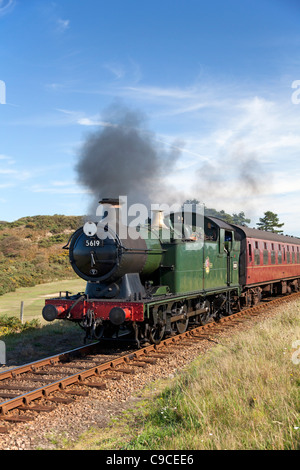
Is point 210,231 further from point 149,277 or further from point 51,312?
point 51,312

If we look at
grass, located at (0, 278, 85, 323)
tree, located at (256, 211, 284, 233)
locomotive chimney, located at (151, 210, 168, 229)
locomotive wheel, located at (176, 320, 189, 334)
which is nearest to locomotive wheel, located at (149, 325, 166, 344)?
locomotive wheel, located at (176, 320, 189, 334)

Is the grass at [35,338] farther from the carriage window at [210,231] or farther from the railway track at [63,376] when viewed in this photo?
the carriage window at [210,231]

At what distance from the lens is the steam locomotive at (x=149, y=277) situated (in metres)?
8.30

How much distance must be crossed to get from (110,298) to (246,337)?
3.10 m

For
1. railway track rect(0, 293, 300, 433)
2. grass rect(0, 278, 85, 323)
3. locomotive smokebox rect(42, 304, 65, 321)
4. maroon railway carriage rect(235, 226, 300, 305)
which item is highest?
maroon railway carriage rect(235, 226, 300, 305)

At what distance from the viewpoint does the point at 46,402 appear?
619cm

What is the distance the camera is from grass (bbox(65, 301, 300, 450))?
4.27m

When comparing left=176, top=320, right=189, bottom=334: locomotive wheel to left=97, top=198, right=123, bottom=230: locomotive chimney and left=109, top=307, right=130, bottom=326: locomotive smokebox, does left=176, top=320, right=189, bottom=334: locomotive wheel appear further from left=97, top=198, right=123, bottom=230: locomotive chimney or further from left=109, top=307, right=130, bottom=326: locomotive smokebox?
left=97, top=198, right=123, bottom=230: locomotive chimney

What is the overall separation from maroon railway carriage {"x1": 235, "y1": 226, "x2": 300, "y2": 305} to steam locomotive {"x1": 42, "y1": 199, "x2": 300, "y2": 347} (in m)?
2.11

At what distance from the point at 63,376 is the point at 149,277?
3.31 metres

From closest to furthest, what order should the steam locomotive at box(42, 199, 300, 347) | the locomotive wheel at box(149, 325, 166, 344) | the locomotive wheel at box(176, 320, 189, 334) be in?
the steam locomotive at box(42, 199, 300, 347)
the locomotive wheel at box(149, 325, 166, 344)
the locomotive wheel at box(176, 320, 189, 334)

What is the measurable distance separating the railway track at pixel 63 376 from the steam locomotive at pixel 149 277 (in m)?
0.38

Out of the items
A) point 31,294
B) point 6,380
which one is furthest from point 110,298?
point 31,294

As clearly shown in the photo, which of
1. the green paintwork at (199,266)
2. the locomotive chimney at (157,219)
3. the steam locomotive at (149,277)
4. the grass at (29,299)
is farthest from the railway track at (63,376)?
the grass at (29,299)
